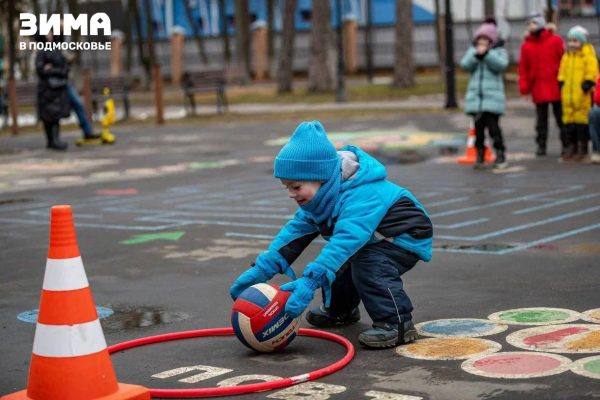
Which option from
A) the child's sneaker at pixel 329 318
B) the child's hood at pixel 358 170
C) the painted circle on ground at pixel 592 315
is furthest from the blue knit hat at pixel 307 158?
the painted circle on ground at pixel 592 315

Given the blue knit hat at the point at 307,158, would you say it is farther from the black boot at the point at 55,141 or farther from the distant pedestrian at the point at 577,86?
the black boot at the point at 55,141

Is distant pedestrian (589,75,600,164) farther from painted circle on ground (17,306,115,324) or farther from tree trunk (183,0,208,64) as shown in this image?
tree trunk (183,0,208,64)

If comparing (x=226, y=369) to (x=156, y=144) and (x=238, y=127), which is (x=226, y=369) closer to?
(x=156, y=144)

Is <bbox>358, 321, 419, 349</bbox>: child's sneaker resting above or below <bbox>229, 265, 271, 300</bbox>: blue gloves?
below

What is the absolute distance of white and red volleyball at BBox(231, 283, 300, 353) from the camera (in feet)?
19.4

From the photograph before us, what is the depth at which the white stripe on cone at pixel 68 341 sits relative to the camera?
4930 mm

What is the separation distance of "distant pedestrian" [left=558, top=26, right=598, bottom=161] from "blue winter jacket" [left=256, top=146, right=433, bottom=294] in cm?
931

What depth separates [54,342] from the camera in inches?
195

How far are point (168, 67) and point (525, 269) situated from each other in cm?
5113

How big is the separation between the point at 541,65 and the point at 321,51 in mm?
18879

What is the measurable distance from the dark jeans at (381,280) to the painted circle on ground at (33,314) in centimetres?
168

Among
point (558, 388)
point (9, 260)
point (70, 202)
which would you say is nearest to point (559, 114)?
point (70, 202)

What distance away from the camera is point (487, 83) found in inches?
585

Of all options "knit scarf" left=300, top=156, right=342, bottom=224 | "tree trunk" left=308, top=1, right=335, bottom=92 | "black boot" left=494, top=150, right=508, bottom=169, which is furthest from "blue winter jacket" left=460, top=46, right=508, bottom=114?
"tree trunk" left=308, top=1, right=335, bottom=92
